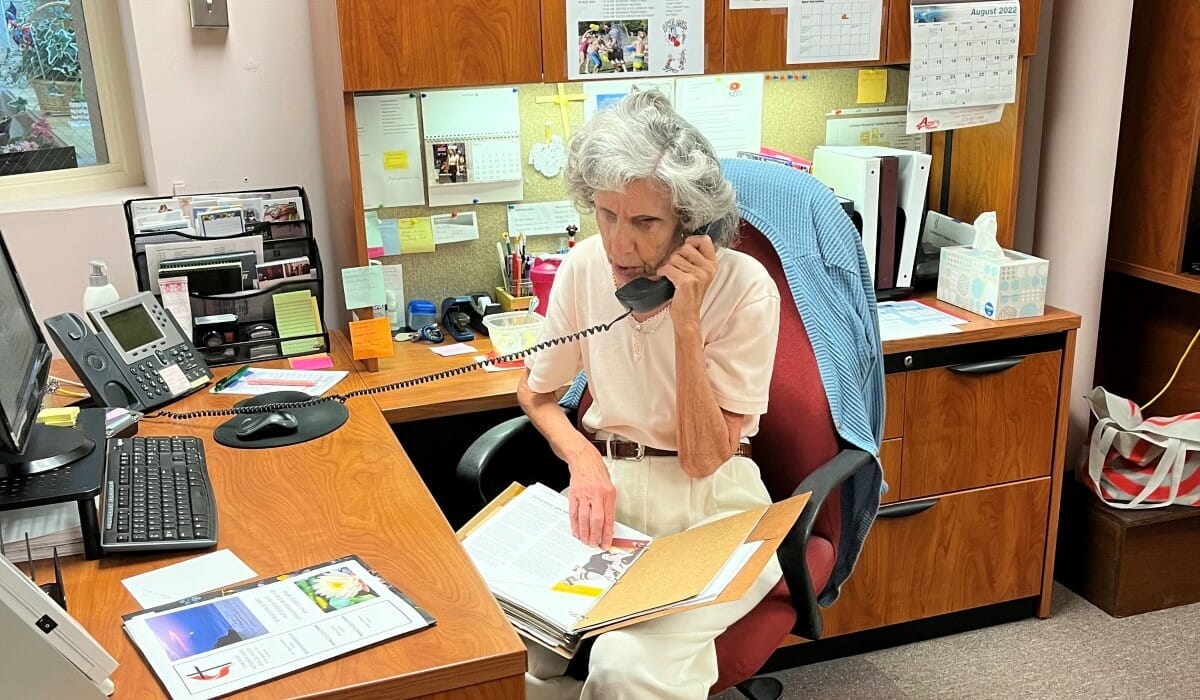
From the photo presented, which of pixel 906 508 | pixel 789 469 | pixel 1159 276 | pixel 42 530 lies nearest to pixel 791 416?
pixel 789 469

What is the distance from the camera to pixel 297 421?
1.95 m

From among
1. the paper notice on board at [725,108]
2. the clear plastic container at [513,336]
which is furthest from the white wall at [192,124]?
the paper notice on board at [725,108]

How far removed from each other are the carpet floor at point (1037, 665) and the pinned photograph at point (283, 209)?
145 cm

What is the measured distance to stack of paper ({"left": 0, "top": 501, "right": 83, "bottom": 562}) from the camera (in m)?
1.43

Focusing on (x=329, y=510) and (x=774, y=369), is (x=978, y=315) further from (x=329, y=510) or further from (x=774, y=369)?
(x=329, y=510)

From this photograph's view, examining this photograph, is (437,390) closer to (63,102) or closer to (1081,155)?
(63,102)

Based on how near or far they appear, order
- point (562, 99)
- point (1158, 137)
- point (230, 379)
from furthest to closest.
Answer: point (1158, 137)
point (562, 99)
point (230, 379)

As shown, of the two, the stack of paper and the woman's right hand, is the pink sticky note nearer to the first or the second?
the woman's right hand

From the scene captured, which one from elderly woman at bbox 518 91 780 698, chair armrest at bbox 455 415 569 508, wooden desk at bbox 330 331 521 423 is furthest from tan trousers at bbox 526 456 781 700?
wooden desk at bbox 330 331 521 423

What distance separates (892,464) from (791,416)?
1.94ft

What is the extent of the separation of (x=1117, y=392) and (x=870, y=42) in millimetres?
1384

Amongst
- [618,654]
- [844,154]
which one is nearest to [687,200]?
[618,654]

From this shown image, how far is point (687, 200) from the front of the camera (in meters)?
1.74

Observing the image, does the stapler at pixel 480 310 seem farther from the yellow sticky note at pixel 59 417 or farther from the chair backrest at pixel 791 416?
the yellow sticky note at pixel 59 417
